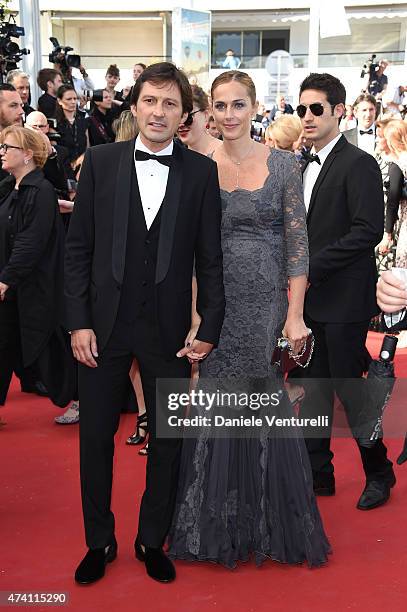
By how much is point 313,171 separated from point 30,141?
1.53 meters

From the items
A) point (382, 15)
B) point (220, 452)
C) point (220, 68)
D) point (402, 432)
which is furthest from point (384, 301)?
point (382, 15)

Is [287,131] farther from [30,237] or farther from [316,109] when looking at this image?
[30,237]

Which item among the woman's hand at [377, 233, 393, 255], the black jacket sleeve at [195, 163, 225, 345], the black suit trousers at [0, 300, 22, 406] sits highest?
the black jacket sleeve at [195, 163, 225, 345]

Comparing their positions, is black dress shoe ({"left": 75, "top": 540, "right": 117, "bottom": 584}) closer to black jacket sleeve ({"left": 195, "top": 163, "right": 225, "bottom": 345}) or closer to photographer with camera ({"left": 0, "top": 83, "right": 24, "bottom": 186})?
black jacket sleeve ({"left": 195, "top": 163, "right": 225, "bottom": 345})

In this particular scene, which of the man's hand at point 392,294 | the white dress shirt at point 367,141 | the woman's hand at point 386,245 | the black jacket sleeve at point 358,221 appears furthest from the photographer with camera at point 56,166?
the white dress shirt at point 367,141

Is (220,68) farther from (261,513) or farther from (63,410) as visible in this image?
(261,513)

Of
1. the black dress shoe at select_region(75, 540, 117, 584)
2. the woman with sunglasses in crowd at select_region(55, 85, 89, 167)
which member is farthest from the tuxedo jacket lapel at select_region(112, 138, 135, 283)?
the woman with sunglasses in crowd at select_region(55, 85, 89, 167)

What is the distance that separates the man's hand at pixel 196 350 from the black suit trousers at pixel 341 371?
2.90ft

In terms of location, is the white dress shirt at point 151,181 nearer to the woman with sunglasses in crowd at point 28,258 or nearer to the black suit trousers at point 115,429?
the black suit trousers at point 115,429

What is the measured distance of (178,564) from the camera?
2738 millimetres

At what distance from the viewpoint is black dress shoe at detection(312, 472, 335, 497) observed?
131 inches

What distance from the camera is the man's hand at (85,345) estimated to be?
8.00 feet

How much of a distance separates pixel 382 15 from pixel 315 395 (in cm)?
2467

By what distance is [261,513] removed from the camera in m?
2.72
